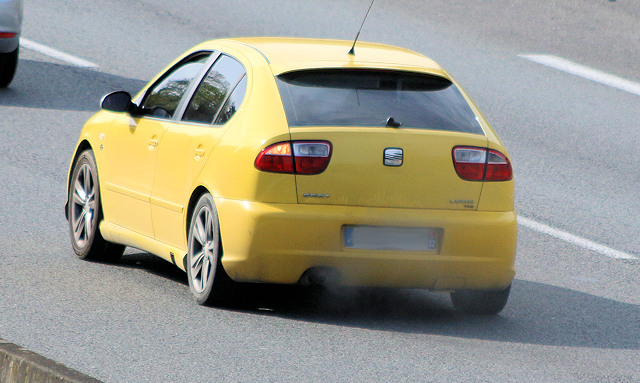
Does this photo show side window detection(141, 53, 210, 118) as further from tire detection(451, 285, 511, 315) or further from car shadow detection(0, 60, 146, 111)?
car shadow detection(0, 60, 146, 111)

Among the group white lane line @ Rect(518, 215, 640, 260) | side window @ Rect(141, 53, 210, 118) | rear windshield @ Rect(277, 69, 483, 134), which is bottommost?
white lane line @ Rect(518, 215, 640, 260)

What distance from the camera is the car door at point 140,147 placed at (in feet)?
23.2

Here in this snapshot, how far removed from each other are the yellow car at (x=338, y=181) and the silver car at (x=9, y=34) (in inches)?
285

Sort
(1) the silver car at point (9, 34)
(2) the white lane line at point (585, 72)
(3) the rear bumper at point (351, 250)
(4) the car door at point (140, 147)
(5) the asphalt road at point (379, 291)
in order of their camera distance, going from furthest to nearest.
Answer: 1. (2) the white lane line at point (585, 72)
2. (1) the silver car at point (9, 34)
3. (4) the car door at point (140, 147)
4. (3) the rear bumper at point (351, 250)
5. (5) the asphalt road at point (379, 291)

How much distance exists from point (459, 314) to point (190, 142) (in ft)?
5.98

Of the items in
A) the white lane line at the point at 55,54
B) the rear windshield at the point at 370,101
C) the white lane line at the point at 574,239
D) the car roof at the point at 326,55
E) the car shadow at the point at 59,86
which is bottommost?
the white lane line at the point at 55,54

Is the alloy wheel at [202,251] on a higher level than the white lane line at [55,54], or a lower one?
higher

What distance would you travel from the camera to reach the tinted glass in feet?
21.2

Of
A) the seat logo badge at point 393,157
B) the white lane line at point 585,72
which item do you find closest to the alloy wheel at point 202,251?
the seat logo badge at point 393,157

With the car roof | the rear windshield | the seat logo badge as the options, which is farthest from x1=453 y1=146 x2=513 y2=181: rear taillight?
the car roof

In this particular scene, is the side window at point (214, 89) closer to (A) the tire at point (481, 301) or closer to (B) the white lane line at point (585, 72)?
(A) the tire at point (481, 301)

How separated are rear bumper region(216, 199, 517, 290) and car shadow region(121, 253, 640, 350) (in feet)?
0.94

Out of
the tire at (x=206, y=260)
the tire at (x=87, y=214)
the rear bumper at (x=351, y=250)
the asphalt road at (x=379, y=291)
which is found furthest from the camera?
the tire at (x=87, y=214)

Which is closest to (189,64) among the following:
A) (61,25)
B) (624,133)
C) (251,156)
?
(251,156)
